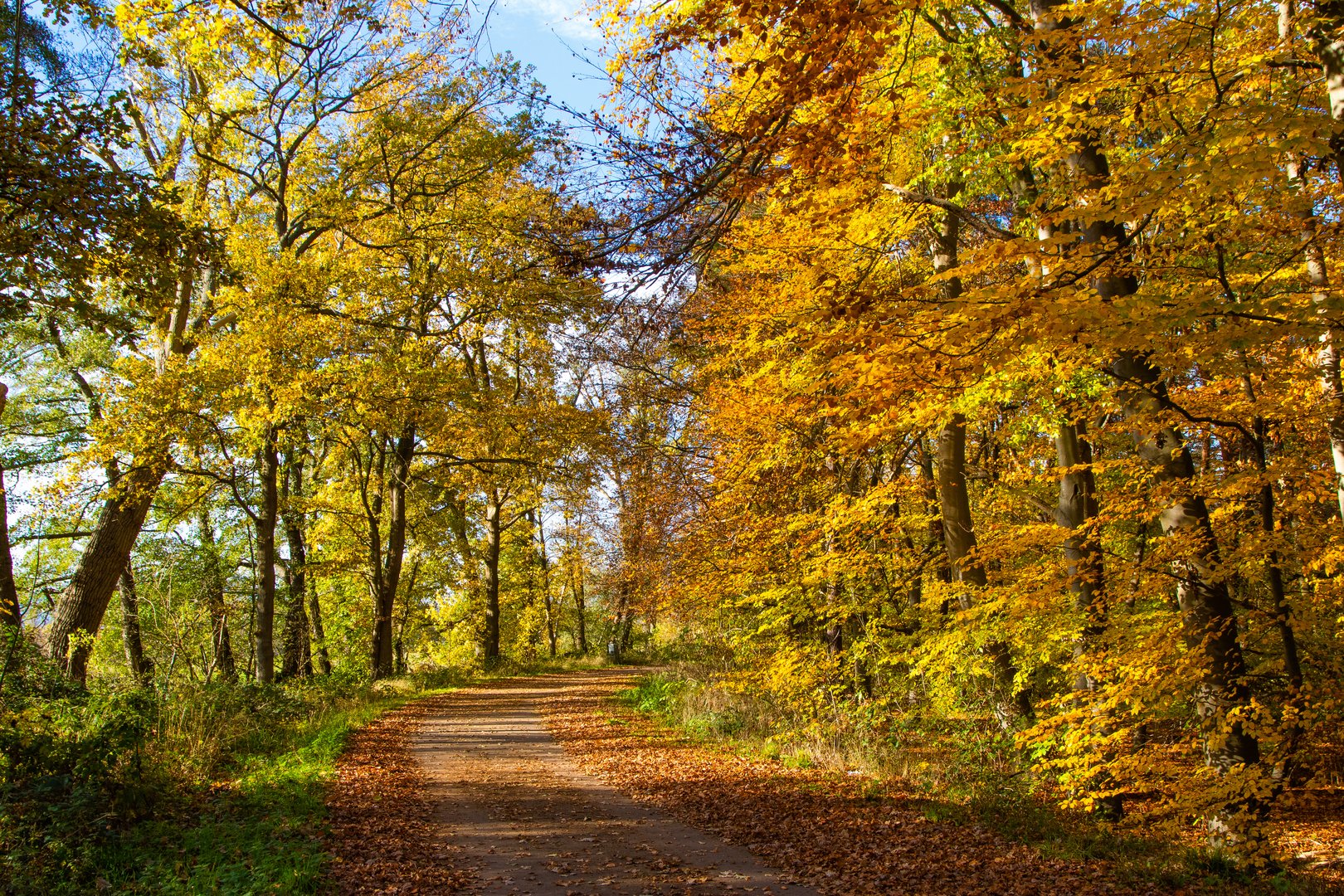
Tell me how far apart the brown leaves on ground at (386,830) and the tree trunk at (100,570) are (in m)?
3.68

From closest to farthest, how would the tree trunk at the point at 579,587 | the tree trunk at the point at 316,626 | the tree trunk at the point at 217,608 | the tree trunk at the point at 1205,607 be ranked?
the tree trunk at the point at 1205,607, the tree trunk at the point at 217,608, the tree trunk at the point at 316,626, the tree trunk at the point at 579,587

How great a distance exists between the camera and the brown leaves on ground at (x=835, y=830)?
557cm

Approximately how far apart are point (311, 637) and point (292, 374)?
10.4 metres

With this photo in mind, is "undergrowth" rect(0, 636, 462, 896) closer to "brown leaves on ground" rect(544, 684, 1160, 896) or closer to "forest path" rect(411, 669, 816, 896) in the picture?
"forest path" rect(411, 669, 816, 896)

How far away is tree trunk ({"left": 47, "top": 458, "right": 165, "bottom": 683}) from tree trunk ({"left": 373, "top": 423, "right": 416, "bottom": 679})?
6.73m

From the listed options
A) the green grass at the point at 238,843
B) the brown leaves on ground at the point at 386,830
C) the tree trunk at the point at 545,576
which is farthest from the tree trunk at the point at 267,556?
the tree trunk at the point at 545,576

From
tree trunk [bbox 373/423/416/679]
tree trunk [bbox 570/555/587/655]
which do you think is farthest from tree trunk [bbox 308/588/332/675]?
tree trunk [bbox 570/555/587/655]

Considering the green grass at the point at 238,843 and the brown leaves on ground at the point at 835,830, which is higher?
the green grass at the point at 238,843

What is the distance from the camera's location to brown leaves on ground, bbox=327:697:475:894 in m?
5.48

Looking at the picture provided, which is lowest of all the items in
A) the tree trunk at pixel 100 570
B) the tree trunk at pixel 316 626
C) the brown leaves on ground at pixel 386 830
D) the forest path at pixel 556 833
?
the forest path at pixel 556 833

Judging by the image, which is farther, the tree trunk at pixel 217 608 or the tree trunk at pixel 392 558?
the tree trunk at pixel 392 558

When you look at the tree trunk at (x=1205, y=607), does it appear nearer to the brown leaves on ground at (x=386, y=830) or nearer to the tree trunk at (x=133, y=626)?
the brown leaves on ground at (x=386, y=830)

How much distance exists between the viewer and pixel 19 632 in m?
7.60

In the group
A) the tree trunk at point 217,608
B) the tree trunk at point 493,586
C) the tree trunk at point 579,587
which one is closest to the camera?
the tree trunk at point 217,608
